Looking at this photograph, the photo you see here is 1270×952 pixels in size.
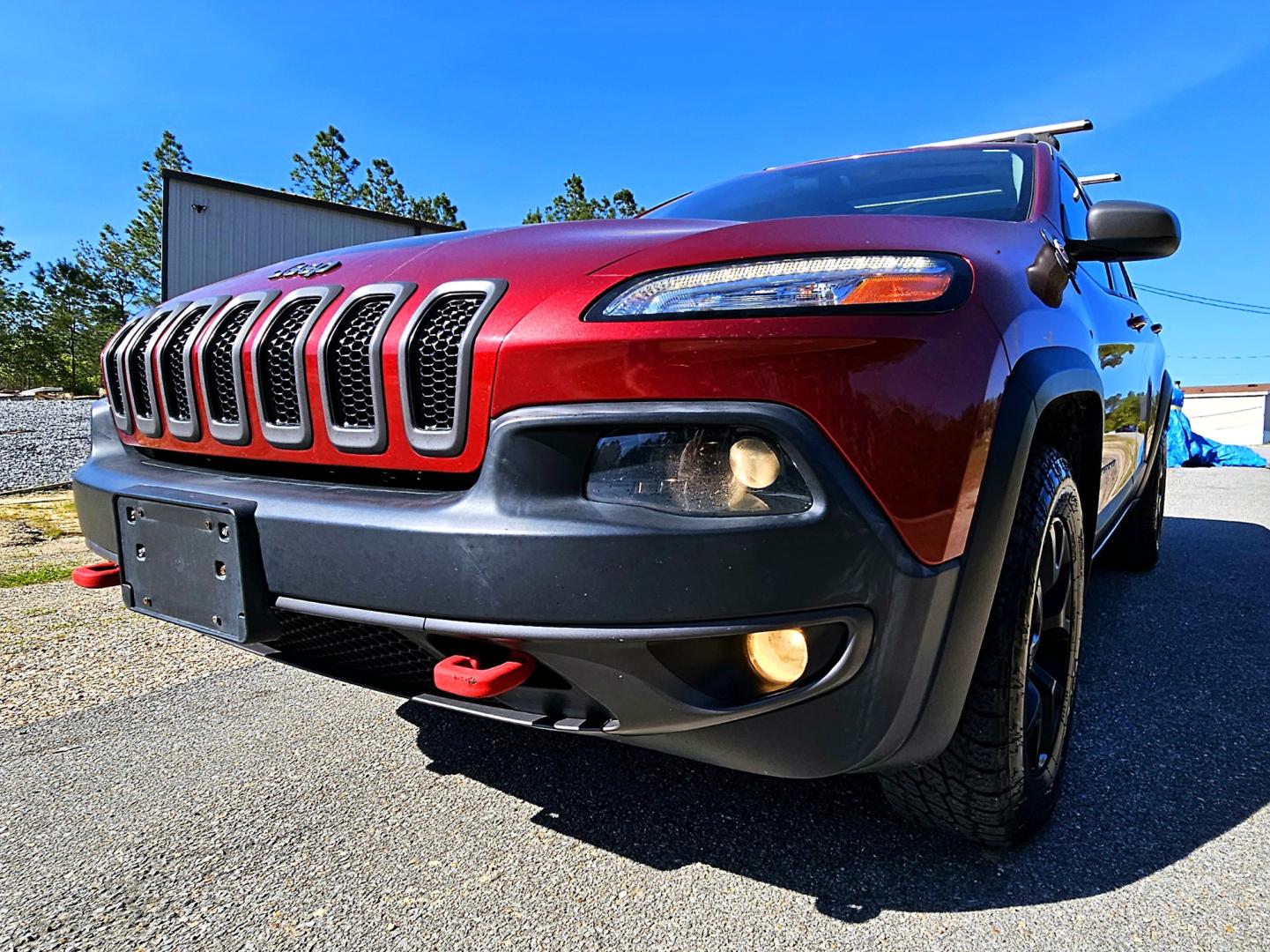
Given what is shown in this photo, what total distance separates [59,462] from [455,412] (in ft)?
24.4

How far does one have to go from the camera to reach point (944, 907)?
1377mm

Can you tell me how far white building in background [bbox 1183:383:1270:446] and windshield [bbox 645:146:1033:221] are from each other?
28.5 metres

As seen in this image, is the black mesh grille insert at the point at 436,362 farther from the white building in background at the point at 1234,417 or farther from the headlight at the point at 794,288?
the white building in background at the point at 1234,417

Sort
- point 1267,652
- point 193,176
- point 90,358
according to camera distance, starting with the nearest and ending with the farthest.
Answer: point 1267,652 < point 193,176 < point 90,358

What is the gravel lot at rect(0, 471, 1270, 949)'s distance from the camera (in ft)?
4.34

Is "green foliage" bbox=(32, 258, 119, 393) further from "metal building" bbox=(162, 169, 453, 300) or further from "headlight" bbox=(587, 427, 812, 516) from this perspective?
"headlight" bbox=(587, 427, 812, 516)

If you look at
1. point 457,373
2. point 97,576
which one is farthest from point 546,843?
point 97,576

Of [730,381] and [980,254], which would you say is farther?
[980,254]

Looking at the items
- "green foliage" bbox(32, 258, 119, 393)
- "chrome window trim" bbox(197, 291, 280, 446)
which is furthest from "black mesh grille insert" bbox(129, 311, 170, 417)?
"green foliage" bbox(32, 258, 119, 393)

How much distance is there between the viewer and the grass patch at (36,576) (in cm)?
351

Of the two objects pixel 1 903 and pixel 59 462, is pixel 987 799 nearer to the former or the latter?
pixel 1 903

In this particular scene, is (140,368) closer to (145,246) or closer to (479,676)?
(479,676)

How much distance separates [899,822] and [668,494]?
1.01 meters

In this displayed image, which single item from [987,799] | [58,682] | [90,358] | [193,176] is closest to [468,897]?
[987,799]
